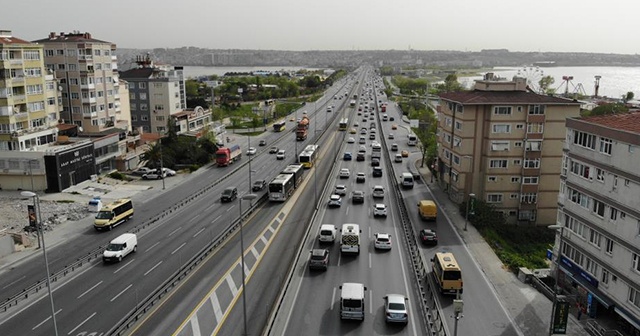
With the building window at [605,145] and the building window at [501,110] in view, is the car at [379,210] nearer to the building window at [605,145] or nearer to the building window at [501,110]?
the building window at [501,110]

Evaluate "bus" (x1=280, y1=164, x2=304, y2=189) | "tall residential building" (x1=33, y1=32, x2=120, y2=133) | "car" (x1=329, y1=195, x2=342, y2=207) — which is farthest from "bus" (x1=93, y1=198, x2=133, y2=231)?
"tall residential building" (x1=33, y1=32, x2=120, y2=133)

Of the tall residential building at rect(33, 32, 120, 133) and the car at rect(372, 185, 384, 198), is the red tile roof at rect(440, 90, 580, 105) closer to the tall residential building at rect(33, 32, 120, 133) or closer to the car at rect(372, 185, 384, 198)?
the car at rect(372, 185, 384, 198)

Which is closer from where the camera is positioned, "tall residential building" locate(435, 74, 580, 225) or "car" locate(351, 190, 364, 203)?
"tall residential building" locate(435, 74, 580, 225)

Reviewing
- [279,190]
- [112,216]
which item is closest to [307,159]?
[279,190]

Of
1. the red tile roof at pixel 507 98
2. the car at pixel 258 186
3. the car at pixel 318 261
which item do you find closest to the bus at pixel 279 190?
the car at pixel 258 186

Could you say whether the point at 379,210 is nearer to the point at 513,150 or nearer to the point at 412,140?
the point at 513,150

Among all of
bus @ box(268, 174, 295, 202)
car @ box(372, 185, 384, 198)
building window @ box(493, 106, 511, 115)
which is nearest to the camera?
building window @ box(493, 106, 511, 115)
